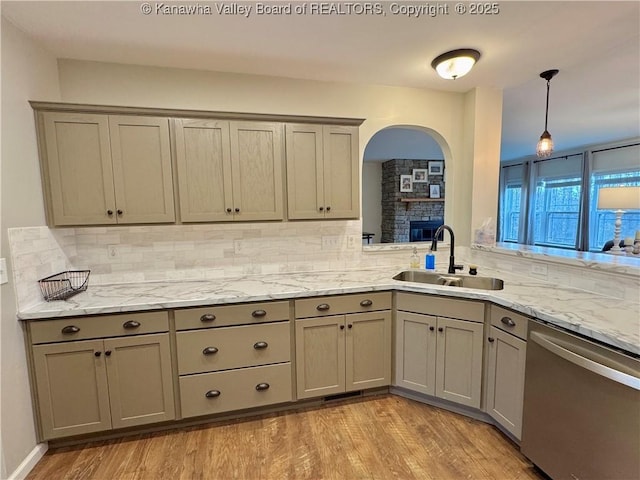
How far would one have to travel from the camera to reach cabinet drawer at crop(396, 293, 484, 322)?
6.85ft

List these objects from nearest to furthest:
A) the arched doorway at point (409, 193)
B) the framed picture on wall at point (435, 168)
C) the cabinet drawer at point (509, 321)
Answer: the cabinet drawer at point (509, 321) → the arched doorway at point (409, 193) → the framed picture on wall at point (435, 168)

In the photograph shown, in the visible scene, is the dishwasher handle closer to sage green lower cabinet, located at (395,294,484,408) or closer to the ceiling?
sage green lower cabinet, located at (395,294,484,408)

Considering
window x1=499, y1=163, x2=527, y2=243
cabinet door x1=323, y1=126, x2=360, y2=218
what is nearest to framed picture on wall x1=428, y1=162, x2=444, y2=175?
window x1=499, y1=163, x2=527, y2=243

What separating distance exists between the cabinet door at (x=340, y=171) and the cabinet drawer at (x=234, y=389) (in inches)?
48.7

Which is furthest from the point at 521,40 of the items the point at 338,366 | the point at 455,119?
the point at 338,366

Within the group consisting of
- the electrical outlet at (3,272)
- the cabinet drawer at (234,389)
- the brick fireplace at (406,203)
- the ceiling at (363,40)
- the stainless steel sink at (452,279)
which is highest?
the ceiling at (363,40)

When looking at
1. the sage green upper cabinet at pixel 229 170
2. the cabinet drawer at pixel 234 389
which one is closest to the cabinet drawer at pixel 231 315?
the cabinet drawer at pixel 234 389

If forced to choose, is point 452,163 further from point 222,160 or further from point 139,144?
point 139,144

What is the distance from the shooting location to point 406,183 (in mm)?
7438

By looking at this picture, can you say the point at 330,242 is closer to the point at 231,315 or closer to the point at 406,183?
the point at 231,315

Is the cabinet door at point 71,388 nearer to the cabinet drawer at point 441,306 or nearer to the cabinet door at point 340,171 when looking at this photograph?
the cabinet door at point 340,171

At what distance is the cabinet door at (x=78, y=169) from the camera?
202 centimetres

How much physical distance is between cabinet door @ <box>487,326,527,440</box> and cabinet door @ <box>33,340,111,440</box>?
241cm

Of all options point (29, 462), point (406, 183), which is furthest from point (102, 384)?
point (406, 183)
